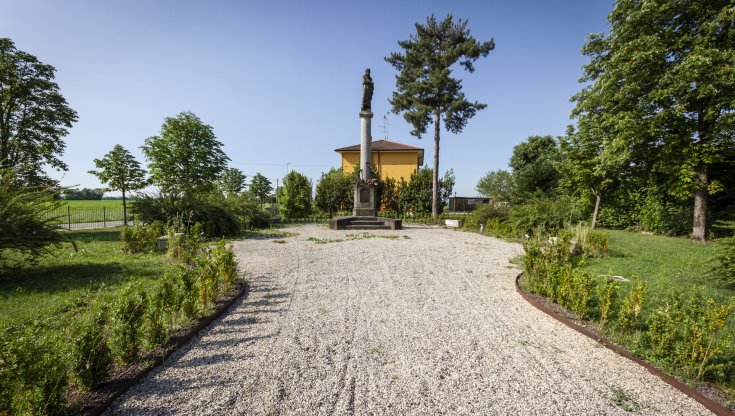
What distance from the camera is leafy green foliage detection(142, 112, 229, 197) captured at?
2141cm

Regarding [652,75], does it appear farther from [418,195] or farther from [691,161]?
[418,195]

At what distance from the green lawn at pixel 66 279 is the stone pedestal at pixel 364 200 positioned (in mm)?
11348

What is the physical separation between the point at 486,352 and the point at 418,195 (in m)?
20.4

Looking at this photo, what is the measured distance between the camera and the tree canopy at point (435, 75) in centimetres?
2033

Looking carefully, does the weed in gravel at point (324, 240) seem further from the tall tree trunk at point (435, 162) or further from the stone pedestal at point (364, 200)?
the tall tree trunk at point (435, 162)

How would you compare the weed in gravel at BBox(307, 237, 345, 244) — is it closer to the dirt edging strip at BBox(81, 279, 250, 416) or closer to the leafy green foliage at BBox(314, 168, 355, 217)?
the dirt edging strip at BBox(81, 279, 250, 416)

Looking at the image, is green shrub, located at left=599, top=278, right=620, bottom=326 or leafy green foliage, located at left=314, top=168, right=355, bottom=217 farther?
leafy green foliage, located at left=314, top=168, right=355, bottom=217

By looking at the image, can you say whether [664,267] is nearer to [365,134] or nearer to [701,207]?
[701,207]

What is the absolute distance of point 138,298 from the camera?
3412 mm

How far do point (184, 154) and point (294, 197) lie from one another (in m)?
7.96

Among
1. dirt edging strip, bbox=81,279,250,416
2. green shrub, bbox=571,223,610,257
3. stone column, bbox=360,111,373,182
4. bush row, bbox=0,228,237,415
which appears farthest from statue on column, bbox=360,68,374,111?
bush row, bbox=0,228,237,415

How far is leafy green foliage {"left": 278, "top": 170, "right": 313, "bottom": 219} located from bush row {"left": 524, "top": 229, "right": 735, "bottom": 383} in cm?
1803

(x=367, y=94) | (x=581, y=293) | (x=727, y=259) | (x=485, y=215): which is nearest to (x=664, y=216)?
(x=485, y=215)

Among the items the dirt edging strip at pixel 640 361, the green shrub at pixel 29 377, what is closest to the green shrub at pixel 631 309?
the dirt edging strip at pixel 640 361
